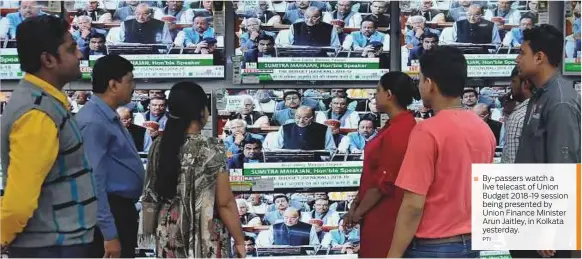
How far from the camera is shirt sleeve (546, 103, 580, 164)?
2416 millimetres

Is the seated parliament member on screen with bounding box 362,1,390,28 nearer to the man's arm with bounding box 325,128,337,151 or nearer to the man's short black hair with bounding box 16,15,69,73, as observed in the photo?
the man's arm with bounding box 325,128,337,151

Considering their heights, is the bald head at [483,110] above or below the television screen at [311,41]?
below

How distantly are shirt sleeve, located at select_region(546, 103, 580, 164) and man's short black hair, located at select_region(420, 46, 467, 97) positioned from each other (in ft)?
1.75

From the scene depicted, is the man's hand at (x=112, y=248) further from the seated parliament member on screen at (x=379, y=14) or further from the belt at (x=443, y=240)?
the seated parliament member on screen at (x=379, y=14)

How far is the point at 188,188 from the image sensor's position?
2.37 m

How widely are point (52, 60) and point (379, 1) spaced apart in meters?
1.80

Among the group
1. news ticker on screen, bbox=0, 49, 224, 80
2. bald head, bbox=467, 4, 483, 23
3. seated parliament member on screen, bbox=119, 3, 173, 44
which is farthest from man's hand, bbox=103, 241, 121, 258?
bald head, bbox=467, 4, 483, 23

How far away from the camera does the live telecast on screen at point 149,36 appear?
3.05m

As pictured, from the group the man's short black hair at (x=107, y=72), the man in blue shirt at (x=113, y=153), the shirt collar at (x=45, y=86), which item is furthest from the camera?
the man's short black hair at (x=107, y=72)

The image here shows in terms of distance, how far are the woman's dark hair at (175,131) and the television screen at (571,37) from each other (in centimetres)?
204

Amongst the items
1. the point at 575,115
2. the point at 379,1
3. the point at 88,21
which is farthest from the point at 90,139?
the point at 575,115

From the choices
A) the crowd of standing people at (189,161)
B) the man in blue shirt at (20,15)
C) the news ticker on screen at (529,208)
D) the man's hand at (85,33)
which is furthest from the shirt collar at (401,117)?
the man in blue shirt at (20,15)

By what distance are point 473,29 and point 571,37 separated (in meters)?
0.54

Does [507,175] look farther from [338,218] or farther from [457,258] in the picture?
[338,218]
